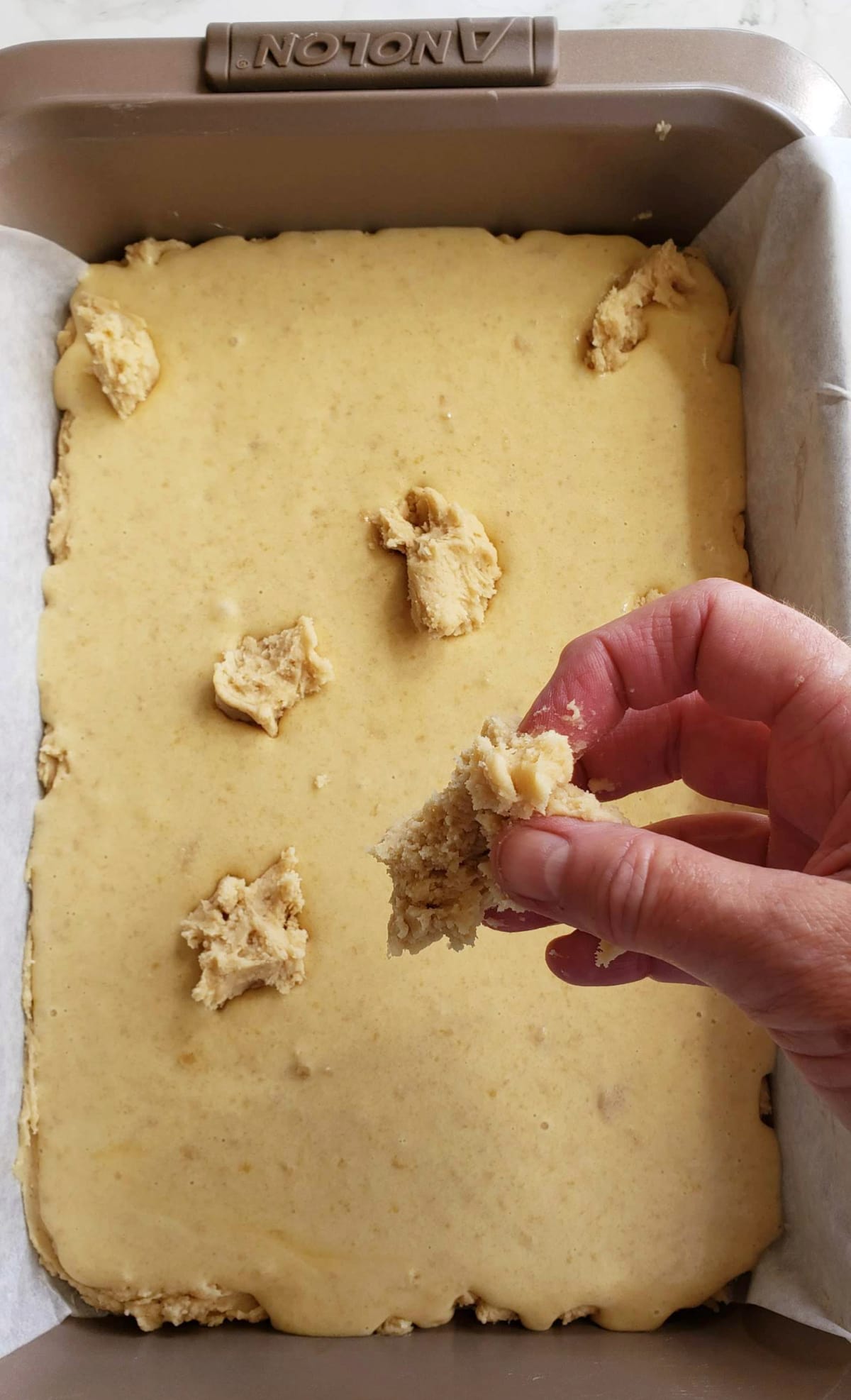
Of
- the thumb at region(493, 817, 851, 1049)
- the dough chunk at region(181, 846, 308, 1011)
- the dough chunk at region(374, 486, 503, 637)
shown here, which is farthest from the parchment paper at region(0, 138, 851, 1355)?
the thumb at region(493, 817, 851, 1049)

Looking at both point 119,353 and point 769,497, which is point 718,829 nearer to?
point 769,497

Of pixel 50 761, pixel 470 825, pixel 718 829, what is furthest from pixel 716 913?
pixel 50 761

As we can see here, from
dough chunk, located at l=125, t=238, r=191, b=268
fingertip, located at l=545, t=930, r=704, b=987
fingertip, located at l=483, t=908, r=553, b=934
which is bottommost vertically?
fingertip, located at l=545, t=930, r=704, b=987

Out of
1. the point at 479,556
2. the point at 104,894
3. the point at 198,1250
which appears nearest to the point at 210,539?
the point at 479,556

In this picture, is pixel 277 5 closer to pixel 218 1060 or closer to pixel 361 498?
pixel 361 498

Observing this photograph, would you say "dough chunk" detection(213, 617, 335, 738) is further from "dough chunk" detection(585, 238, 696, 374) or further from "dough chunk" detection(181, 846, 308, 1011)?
"dough chunk" detection(585, 238, 696, 374)

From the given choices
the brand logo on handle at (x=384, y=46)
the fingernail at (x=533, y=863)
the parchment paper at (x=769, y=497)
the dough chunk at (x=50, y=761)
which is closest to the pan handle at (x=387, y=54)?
the brand logo on handle at (x=384, y=46)
